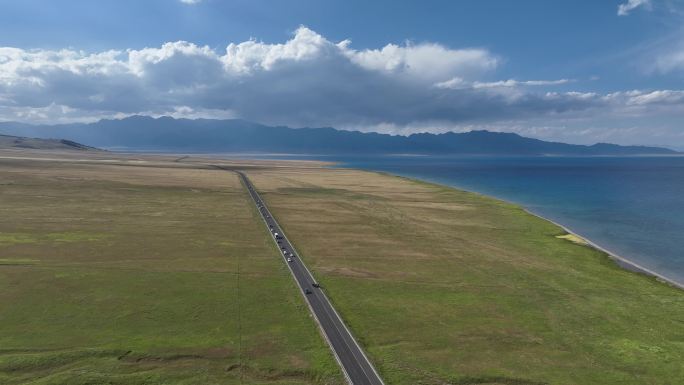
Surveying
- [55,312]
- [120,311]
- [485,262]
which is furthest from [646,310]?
[55,312]

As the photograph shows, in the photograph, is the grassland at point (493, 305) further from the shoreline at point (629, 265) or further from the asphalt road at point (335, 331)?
the shoreline at point (629, 265)

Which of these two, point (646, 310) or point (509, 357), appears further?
point (646, 310)

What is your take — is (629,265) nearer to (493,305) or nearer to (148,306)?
(493,305)

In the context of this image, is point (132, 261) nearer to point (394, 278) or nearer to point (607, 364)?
point (394, 278)

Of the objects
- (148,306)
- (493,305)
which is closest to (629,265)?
(493,305)

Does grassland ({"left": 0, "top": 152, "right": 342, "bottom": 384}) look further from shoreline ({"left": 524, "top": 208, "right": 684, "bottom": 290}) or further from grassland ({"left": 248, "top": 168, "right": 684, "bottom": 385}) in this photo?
shoreline ({"left": 524, "top": 208, "right": 684, "bottom": 290})

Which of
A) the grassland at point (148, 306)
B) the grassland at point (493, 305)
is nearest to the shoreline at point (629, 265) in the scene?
the grassland at point (493, 305)
